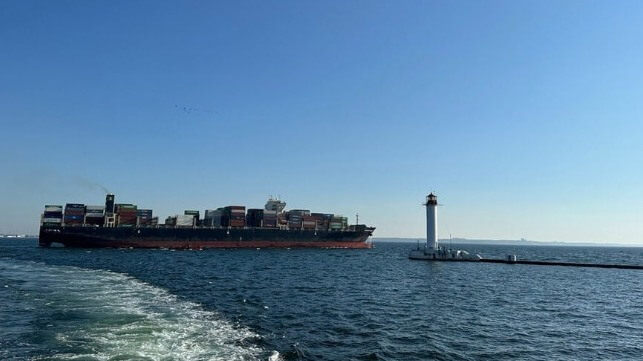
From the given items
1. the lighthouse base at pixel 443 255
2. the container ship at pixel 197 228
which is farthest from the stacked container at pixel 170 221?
the lighthouse base at pixel 443 255

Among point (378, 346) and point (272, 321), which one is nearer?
point (378, 346)

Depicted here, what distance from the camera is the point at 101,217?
4166 inches

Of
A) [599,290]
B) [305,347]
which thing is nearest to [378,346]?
[305,347]

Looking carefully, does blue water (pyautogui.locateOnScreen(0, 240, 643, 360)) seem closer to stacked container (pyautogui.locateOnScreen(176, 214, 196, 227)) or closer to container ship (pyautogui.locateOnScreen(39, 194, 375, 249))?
container ship (pyautogui.locateOnScreen(39, 194, 375, 249))

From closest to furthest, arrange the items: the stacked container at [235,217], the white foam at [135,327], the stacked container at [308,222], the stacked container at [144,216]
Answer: the white foam at [135,327] < the stacked container at [144,216] < the stacked container at [235,217] < the stacked container at [308,222]

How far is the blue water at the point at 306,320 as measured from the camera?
17.9 meters

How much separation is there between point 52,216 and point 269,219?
54862 mm

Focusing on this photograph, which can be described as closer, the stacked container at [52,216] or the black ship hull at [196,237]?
the black ship hull at [196,237]

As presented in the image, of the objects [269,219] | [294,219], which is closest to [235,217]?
[269,219]

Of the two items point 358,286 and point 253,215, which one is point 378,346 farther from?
point 253,215

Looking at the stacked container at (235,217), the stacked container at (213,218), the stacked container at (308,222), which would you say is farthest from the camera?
the stacked container at (308,222)

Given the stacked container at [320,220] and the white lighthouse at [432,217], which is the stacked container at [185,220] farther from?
the white lighthouse at [432,217]

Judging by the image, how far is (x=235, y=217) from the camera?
119688mm

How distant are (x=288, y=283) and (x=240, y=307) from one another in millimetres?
14257
